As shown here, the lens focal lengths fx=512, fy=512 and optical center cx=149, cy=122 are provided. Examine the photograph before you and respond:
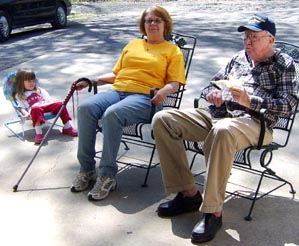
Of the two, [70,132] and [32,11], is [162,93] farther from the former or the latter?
[32,11]

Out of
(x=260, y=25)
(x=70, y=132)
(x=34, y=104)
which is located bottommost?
(x=70, y=132)

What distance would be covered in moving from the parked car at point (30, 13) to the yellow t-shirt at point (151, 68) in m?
8.04

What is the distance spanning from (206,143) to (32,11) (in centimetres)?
1015

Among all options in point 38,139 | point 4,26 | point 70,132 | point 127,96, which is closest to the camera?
point 127,96

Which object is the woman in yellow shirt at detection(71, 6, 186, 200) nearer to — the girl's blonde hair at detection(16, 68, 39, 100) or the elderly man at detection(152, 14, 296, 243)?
the elderly man at detection(152, 14, 296, 243)

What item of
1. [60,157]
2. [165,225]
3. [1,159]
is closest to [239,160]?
[165,225]

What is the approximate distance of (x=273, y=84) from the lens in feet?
11.1

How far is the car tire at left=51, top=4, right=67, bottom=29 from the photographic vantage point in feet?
44.3

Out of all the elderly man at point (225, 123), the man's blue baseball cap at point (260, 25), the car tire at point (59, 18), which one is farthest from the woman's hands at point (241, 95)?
the car tire at point (59, 18)

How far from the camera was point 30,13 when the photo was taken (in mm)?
12383

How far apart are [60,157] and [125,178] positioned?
30.2 inches

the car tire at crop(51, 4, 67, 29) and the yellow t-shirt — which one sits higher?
the yellow t-shirt

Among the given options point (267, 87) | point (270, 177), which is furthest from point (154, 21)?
point (270, 177)

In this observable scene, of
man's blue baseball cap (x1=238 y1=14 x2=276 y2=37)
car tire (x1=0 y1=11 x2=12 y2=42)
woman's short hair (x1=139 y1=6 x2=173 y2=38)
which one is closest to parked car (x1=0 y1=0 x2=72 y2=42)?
car tire (x1=0 y1=11 x2=12 y2=42)
